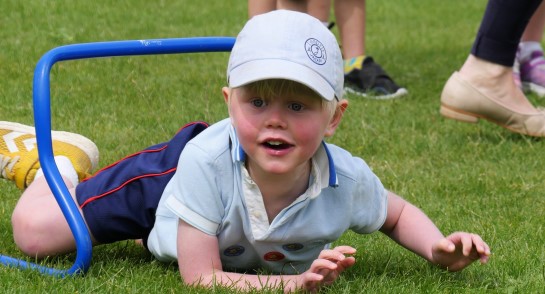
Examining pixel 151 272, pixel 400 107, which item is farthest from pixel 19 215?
pixel 400 107

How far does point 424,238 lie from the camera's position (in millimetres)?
2916

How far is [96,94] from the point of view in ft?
17.7

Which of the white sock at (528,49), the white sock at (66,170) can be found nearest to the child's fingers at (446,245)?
the white sock at (66,170)

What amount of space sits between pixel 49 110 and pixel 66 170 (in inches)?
20.7

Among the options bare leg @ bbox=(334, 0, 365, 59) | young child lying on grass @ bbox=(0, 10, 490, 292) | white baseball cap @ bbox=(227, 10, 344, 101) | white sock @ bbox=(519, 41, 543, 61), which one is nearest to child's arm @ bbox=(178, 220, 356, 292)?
young child lying on grass @ bbox=(0, 10, 490, 292)

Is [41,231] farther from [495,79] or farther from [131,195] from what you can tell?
[495,79]

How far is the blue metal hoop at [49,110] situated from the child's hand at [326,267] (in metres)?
0.66

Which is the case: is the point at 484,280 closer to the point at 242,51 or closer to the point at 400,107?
the point at 242,51

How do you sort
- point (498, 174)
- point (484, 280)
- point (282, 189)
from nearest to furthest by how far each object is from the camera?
point (282, 189)
point (484, 280)
point (498, 174)

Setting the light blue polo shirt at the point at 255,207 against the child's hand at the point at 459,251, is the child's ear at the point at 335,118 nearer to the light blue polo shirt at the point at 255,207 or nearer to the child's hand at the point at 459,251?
the light blue polo shirt at the point at 255,207

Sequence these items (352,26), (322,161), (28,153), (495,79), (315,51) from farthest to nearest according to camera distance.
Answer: (352,26)
(495,79)
(28,153)
(322,161)
(315,51)

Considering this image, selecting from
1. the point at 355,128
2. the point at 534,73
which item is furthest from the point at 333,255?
the point at 534,73

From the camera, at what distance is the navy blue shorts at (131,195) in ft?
10.2

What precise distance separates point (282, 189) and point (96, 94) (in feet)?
9.36
